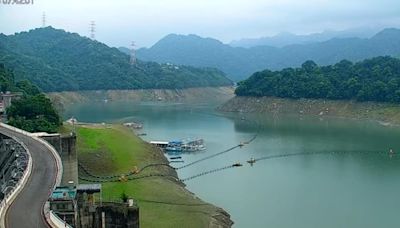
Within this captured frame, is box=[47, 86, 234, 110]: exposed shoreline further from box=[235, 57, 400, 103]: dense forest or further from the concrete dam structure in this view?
the concrete dam structure


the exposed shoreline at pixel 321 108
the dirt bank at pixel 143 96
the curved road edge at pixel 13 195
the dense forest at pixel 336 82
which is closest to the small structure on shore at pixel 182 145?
the curved road edge at pixel 13 195

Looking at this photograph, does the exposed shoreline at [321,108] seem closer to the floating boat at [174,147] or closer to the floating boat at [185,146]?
the floating boat at [185,146]

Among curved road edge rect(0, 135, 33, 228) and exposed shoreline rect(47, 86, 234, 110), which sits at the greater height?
exposed shoreline rect(47, 86, 234, 110)

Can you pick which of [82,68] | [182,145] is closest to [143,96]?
[82,68]

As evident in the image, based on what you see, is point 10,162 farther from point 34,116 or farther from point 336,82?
point 336,82

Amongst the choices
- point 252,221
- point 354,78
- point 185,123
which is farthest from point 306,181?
point 354,78

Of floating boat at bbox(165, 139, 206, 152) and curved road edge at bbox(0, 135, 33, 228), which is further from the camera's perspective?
floating boat at bbox(165, 139, 206, 152)

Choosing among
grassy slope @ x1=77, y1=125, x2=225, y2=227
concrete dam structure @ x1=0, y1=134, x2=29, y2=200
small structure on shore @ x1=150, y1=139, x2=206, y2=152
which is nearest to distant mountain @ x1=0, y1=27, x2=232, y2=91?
small structure on shore @ x1=150, y1=139, x2=206, y2=152
